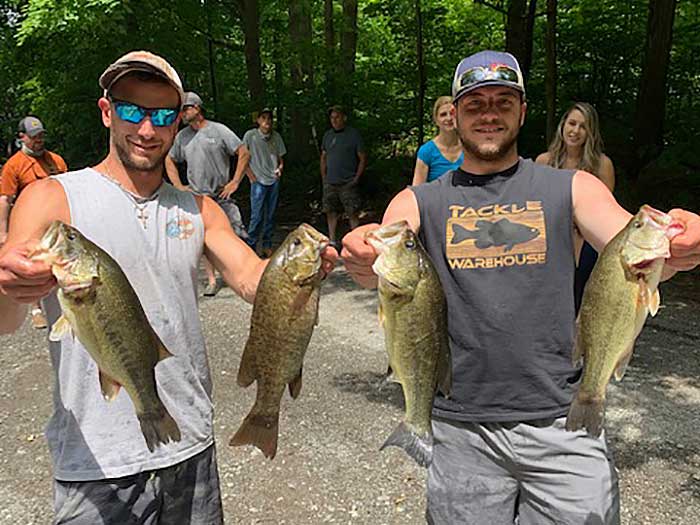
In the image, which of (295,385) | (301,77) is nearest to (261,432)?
(295,385)

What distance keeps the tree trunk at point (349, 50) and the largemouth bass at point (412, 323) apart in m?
14.4

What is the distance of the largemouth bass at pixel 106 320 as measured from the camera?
211cm

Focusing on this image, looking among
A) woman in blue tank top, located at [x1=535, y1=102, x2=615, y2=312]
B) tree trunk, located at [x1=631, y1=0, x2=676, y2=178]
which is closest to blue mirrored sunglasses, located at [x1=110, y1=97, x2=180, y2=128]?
woman in blue tank top, located at [x1=535, y1=102, x2=615, y2=312]

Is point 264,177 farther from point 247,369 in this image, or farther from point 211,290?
point 247,369

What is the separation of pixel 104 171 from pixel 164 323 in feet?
2.18

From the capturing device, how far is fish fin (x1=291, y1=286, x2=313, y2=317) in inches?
92.3

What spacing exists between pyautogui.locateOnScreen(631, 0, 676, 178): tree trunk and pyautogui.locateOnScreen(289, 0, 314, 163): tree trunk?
316 inches

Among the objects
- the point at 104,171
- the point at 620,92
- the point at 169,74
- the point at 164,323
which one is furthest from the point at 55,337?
the point at 620,92

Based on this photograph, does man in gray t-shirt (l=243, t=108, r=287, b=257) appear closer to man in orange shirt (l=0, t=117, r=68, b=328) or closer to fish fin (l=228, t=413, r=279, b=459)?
man in orange shirt (l=0, t=117, r=68, b=328)

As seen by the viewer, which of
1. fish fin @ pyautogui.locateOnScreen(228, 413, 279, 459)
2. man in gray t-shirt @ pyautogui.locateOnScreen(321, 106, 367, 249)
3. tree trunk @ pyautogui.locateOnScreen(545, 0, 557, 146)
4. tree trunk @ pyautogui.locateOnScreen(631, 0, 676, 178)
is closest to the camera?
fish fin @ pyautogui.locateOnScreen(228, 413, 279, 459)

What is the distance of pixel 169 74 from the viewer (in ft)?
8.70

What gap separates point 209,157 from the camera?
30.4 feet

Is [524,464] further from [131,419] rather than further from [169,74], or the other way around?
[169,74]

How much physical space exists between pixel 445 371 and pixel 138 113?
160 cm
